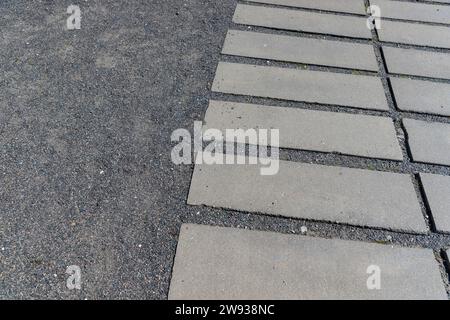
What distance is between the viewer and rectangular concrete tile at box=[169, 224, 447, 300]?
191 cm

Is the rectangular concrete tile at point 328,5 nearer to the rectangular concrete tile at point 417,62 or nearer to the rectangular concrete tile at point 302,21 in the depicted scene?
the rectangular concrete tile at point 302,21

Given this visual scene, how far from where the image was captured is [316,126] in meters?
2.79

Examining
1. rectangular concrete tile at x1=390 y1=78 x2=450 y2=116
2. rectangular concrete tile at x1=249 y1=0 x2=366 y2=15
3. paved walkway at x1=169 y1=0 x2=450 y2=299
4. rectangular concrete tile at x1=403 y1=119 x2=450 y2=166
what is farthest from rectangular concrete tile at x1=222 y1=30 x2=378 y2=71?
rectangular concrete tile at x1=403 y1=119 x2=450 y2=166

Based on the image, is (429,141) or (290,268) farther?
(429,141)

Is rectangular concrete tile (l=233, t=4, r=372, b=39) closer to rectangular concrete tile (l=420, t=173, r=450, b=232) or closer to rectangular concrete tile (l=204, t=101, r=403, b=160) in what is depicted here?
rectangular concrete tile (l=204, t=101, r=403, b=160)

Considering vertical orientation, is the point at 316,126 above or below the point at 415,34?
below

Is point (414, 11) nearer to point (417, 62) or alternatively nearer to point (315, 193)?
point (417, 62)

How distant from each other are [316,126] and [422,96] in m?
0.95

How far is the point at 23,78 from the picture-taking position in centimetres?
303

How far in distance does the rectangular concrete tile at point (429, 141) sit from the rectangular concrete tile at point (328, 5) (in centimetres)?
173

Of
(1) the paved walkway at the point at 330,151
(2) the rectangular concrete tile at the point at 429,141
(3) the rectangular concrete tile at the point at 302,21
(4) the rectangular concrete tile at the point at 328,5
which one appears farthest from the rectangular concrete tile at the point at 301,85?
(4) the rectangular concrete tile at the point at 328,5

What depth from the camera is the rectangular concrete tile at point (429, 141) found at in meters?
2.61

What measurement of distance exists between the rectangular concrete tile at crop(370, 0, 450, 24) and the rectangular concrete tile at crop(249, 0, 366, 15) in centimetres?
20

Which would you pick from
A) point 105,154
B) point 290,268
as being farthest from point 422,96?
point 105,154
